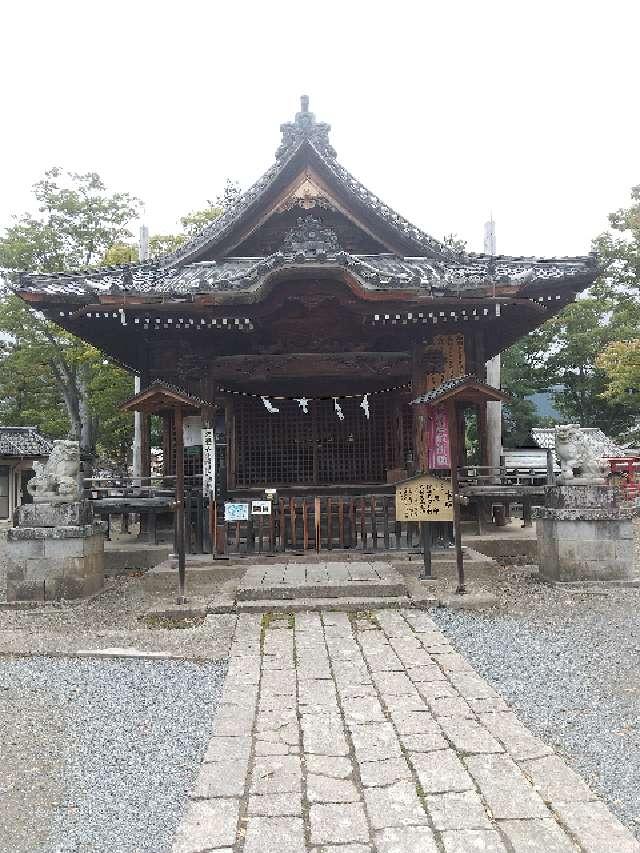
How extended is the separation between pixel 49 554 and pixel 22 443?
756 inches

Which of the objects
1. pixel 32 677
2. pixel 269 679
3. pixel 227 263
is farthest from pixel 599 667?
pixel 227 263

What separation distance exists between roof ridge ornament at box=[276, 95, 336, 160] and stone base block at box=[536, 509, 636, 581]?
26.3 ft

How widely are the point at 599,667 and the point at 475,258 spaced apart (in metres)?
8.19

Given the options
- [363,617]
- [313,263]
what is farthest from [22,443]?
[363,617]

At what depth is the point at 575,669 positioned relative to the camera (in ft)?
17.3

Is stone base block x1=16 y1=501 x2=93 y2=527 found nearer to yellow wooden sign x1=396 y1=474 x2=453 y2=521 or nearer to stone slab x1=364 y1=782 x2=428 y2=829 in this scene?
yellow wooden sign x1=396 y1=474 x2=453 y2=521

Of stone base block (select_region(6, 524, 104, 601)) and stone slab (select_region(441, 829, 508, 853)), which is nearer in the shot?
stone slab (select_region(441, 829, 508, 853))

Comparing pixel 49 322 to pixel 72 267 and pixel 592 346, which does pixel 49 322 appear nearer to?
pixel 72 267

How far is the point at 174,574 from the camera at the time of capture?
929cm

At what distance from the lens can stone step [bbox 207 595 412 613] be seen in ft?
24.4

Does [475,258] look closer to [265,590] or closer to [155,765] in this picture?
[265,590]

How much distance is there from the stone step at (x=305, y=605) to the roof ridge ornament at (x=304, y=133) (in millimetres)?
8438

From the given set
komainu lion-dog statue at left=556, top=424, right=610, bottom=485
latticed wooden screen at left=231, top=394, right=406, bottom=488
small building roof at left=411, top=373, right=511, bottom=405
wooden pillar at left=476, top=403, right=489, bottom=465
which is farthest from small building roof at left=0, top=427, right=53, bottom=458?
komainu lion-dog statue at left=556, top=424, right=610, bottom=485

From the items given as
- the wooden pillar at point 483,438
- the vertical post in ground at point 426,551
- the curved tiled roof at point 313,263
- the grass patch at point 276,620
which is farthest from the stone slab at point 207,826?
the wooden pillar at point 483,438
